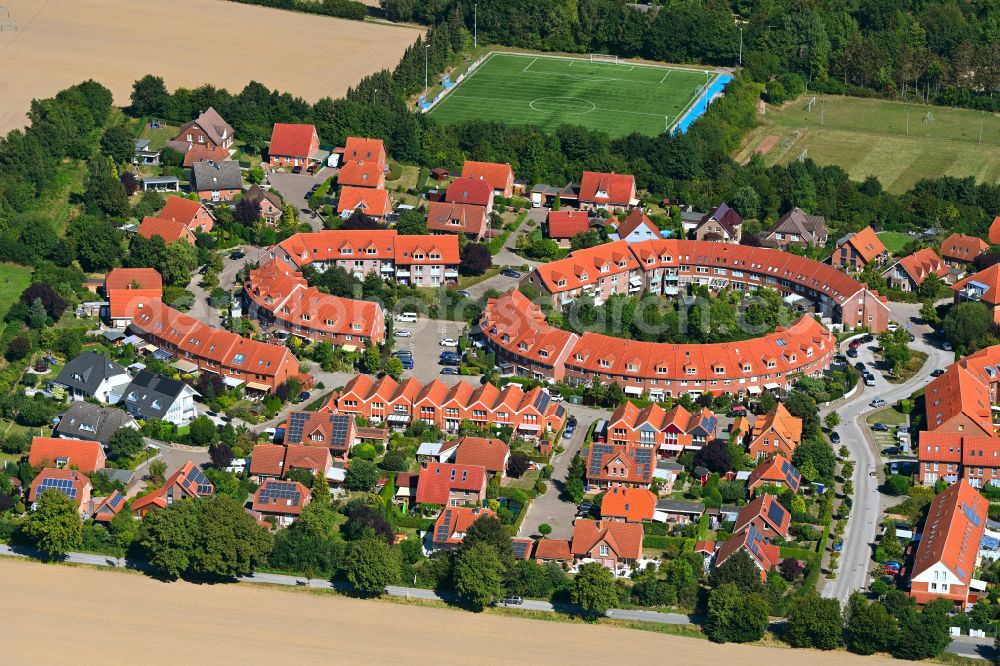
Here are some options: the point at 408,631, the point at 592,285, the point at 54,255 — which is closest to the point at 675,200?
the point at 592,285

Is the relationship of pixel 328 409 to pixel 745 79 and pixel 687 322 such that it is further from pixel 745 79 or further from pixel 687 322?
pixel 745 79

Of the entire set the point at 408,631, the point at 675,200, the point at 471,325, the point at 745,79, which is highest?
the point at 745,79

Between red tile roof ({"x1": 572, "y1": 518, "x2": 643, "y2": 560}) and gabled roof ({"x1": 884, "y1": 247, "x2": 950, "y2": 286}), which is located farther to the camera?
gabled roof ({"x1": 884, "y1": 247, "x2": 950, "y2": 286})

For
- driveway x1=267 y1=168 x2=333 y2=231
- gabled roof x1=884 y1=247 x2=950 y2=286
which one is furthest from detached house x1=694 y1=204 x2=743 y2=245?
driveway x1=267 y1=168 x2=333 y2=231

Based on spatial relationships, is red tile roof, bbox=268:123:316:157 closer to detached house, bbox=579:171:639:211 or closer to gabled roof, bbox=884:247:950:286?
detached house, bbox=579:171:639:211

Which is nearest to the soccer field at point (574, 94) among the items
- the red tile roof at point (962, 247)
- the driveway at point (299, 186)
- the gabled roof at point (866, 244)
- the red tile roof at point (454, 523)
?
the driveway at point (299, 186)

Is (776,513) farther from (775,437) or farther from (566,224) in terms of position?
(566,224)

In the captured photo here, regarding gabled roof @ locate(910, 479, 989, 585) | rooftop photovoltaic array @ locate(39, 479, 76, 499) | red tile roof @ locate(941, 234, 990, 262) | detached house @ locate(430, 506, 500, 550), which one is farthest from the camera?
red tile roof @ locate(941, 234, 990, 262)
